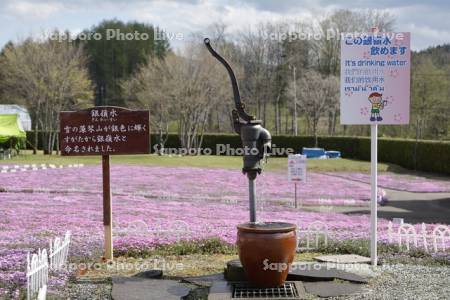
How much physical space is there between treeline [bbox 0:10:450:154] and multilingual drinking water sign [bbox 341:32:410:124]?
28.2m

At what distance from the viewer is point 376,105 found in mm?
9484

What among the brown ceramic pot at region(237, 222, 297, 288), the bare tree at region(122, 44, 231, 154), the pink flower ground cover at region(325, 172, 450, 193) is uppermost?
the bare tree at region(122, 44, 231, 154)

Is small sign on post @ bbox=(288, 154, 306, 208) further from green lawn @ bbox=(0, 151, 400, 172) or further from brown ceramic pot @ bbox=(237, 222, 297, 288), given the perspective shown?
green lawn @ bbox=(0, 151, 400, 172)

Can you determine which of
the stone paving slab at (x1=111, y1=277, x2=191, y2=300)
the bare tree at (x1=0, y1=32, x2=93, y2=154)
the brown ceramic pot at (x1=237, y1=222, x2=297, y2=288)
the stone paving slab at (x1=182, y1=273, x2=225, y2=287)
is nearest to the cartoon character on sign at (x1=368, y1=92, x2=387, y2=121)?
the brown ceramic pot at (x1=237, y1=222, x2=297, y2=288)

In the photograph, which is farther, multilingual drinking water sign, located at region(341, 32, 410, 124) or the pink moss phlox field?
the pink moss phlox field

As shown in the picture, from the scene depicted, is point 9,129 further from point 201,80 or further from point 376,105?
point 376,105

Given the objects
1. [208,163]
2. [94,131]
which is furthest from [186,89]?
[94,131]

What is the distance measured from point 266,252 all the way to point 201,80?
4381 cm

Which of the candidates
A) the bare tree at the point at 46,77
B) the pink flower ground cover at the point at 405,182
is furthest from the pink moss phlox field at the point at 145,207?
the bare tree at the point at 46,77

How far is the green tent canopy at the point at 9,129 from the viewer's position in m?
41.3

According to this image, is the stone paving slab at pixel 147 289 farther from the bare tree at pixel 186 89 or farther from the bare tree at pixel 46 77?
the bare tree at pixel 186 89

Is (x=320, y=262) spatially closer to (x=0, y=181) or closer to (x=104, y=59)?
(x=0, y=181)

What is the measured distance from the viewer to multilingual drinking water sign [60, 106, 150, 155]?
9625 mm

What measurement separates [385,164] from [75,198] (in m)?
27.7
